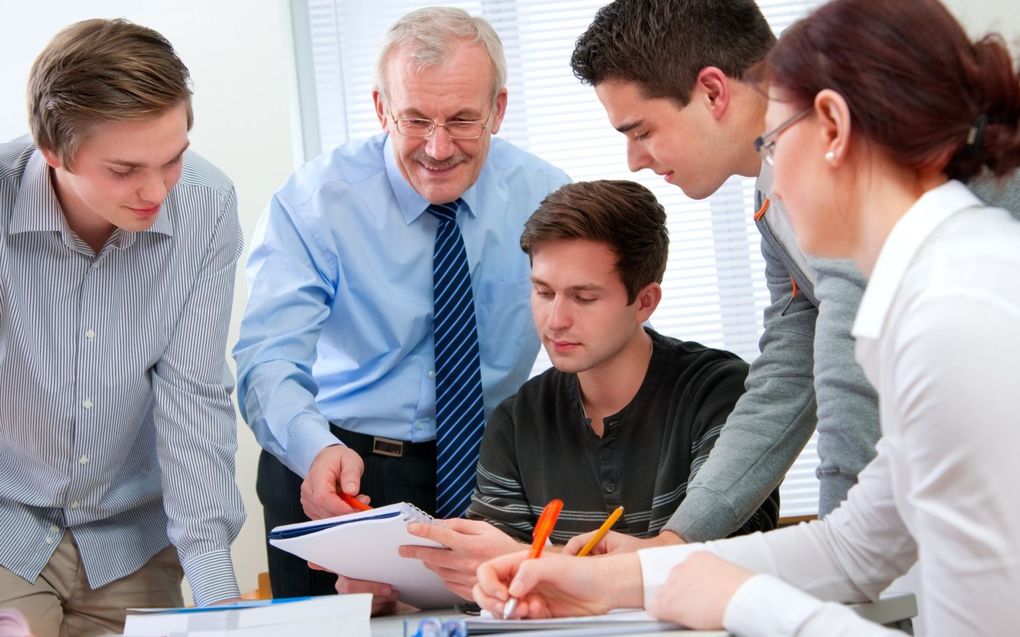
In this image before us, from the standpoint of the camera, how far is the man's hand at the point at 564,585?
4.06 ft

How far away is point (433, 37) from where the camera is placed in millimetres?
2137

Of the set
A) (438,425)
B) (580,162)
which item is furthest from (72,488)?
(580,162)

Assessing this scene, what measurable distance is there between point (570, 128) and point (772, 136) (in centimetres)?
260

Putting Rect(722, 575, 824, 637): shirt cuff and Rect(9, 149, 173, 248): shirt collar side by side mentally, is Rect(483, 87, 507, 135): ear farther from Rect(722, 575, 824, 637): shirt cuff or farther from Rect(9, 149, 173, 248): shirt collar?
Rect(722, 575, 824, 637): shirt cuff

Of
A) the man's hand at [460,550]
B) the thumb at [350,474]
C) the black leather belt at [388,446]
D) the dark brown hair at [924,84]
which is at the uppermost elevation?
the dark brown hair at [924,84]

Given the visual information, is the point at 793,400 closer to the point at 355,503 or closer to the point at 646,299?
the point at 646,299

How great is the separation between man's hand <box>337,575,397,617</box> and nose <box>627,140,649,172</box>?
0.81 metres

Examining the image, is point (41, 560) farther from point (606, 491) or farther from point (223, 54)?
point (223, 54)

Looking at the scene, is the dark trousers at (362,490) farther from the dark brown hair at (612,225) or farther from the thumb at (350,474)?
the dark brown hair at (612,225)

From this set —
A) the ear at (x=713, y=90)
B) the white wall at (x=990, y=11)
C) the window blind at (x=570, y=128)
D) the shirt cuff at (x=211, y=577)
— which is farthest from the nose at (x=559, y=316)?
the white wall at (x=990, y=11)

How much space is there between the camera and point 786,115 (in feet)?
3.57

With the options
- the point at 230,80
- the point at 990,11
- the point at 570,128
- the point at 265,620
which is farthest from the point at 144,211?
the point at 990,11

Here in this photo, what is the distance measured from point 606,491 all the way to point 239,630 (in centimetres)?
81

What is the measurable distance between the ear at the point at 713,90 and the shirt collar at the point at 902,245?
30.3 inches
